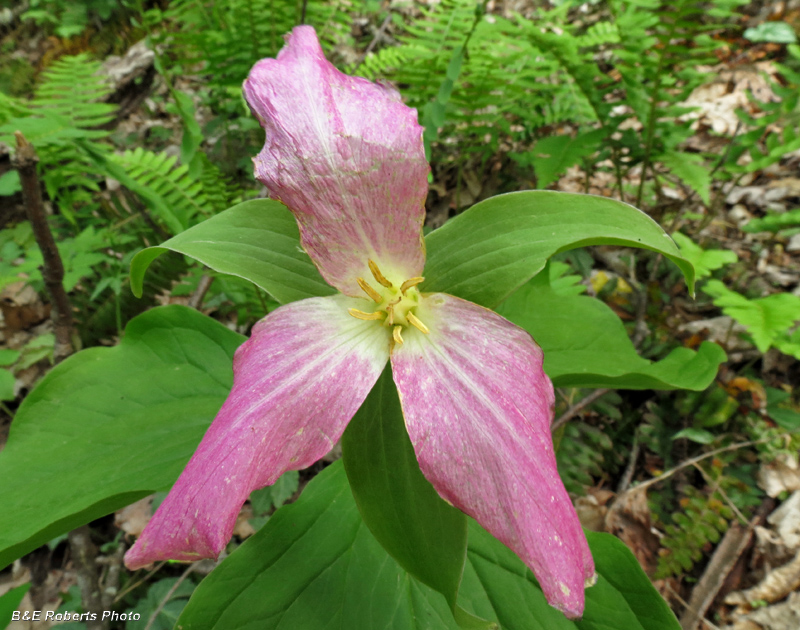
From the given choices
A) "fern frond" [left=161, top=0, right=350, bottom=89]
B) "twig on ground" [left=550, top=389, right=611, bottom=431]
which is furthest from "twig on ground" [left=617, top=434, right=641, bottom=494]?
"fern frond" [left=161, top=0, right=350, bottom=89]

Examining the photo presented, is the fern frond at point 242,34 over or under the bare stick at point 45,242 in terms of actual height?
over

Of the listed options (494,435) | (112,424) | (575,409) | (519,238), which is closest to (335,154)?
(519,238)

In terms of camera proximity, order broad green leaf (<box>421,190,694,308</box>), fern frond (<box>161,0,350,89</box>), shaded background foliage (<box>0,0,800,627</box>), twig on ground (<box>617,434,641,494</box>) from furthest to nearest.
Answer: fern frond (<box>161,0,350,89</box>)
twig on ground (<box>617,434,641,494</box>)
shaded background foliage (<box>0,0,800,627</box>)
broad green leaf (<box>421,190,694,308</box>)

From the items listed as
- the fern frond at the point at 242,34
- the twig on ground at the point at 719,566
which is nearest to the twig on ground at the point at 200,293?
the fern frond at the point at 242,34

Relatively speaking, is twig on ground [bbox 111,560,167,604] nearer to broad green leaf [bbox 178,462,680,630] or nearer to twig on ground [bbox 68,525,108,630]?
twig on ground [bbox 68,525,108,630]

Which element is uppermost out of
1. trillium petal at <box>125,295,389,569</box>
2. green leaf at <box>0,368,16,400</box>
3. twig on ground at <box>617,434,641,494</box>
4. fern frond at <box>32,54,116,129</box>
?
fern frond at <box>32,54,116,129</box>

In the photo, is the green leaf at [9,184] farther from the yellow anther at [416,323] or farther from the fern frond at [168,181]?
the yellow anther at [416,323]

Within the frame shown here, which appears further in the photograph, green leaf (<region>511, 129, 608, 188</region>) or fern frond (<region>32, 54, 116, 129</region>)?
fern frond (<region>32, 54, 116, 129</region>)
